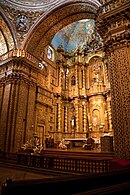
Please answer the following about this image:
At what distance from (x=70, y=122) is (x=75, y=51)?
9.11m

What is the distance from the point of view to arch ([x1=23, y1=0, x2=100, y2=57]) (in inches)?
387

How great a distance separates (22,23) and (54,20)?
2435mm

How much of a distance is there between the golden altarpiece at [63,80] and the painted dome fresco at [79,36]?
98 cm

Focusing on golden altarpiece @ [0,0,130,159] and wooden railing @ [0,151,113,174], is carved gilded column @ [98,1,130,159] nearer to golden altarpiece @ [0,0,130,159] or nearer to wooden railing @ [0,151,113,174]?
golden altarpiece @ [0,0,130,159]

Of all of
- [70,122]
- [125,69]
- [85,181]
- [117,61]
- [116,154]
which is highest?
[117,61]

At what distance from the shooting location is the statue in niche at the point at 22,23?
11.4 metres

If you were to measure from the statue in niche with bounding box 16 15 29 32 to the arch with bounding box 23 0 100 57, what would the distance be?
0.60 metres

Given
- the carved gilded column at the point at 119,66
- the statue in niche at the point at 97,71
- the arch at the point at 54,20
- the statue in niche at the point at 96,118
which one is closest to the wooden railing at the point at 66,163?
the carved gilded column at the point at 119,66

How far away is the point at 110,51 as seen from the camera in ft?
23.3

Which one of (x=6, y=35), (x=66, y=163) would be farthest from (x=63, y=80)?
(x=66, y=163)

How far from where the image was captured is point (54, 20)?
11.0 m

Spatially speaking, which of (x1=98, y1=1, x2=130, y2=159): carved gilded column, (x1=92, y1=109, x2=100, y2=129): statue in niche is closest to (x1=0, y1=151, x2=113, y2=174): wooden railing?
(x1=98, y1=1, x2=130, y2=159): carved gilded column

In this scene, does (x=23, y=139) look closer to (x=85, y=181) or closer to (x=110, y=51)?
(x=110, y=51)

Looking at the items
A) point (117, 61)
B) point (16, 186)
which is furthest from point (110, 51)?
point (16, 186)
